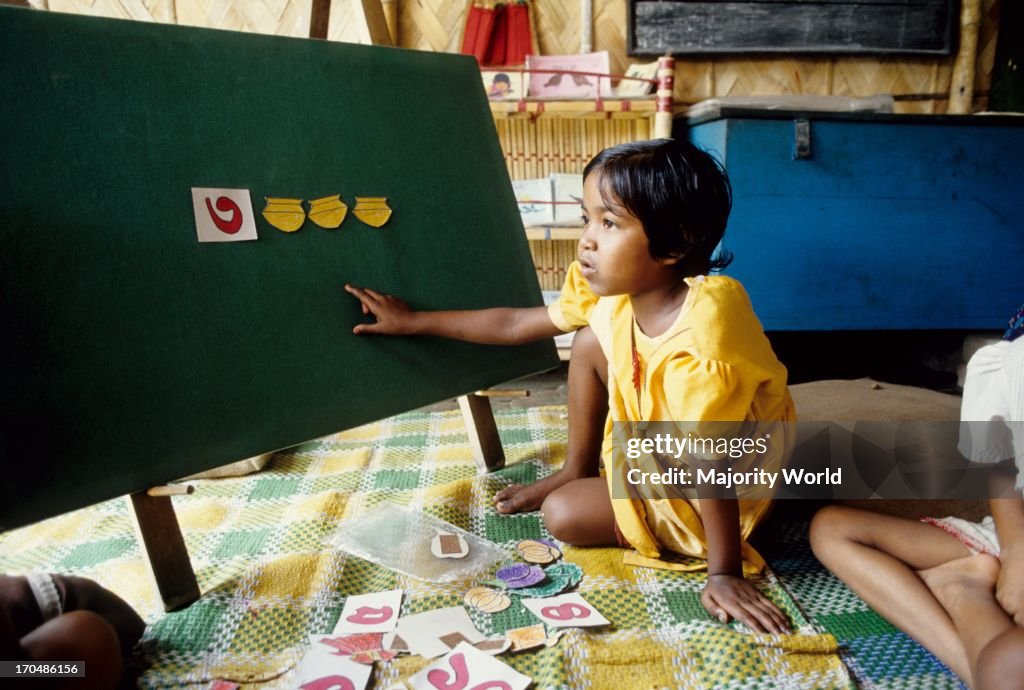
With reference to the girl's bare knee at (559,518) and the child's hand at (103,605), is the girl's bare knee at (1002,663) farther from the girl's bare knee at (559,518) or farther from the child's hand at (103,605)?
the child's hand at (103,605)

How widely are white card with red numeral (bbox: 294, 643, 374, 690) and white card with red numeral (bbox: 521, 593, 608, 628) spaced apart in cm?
28

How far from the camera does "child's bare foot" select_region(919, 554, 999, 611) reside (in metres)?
0.95

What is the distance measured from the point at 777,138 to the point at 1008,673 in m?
1.88

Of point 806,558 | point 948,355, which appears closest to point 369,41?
point 806,558

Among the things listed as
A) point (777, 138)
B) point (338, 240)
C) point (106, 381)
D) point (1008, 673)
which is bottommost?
point (1008, 673)

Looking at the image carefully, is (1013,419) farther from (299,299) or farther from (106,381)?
(106,381)

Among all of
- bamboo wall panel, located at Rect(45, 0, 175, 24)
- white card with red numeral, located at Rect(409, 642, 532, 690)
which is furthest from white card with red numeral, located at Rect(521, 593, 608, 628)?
bamboo wall panel, located at Rect(45, 0, 175, 24)

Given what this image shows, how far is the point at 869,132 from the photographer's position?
234 centimetres

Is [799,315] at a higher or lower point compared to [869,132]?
lower

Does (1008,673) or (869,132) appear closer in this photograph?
(1008,673)

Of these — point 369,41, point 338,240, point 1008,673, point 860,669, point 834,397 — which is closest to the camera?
point 1008,673

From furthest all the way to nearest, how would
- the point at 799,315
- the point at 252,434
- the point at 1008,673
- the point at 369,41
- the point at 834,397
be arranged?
the point at 799,315 → the point at 834,397 → the point at 369,41 → the point at 252,434 → the point at 1008,673

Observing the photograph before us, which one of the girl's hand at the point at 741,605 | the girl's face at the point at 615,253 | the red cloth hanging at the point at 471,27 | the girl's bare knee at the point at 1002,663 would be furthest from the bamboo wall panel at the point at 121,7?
the girl's bare knee at the point at 1002,663

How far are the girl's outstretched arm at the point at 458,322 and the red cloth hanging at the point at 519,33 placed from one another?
175 centimetres
